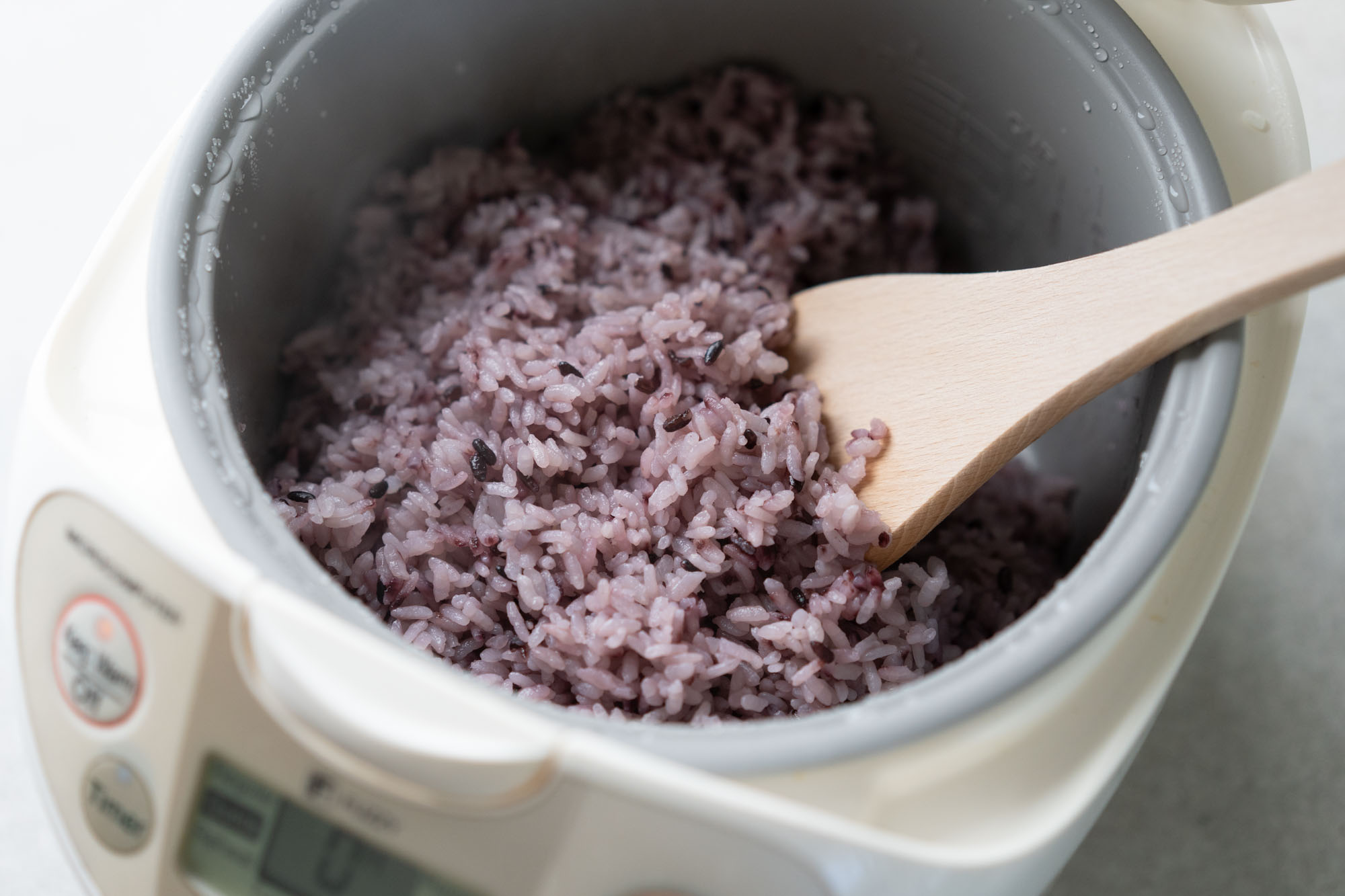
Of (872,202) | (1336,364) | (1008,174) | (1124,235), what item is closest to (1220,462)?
(1124,235)

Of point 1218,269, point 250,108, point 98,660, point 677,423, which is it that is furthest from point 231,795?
point 1218,269

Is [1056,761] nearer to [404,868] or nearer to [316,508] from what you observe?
[404,868]

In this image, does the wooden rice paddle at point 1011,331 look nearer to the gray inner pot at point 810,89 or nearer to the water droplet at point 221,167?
the gray inner pot at point 810,89

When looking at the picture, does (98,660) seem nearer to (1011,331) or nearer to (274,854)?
(274,854)

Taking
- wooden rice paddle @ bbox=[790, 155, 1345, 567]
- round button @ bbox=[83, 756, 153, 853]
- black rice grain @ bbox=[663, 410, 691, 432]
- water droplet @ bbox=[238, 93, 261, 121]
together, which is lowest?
round button @ bbox=[83, 756, 153, 853]

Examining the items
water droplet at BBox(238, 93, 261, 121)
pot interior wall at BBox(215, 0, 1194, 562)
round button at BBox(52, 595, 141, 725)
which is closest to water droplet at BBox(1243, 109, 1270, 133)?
pot interior wall at BBox(215, 0, 1194, 562)

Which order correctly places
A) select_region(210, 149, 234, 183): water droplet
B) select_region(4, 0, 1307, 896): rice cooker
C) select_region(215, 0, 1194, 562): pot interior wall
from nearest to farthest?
1. select_region(4, 0, 1307, 896): rice cooker
2. select_region(210, 149, 234, 183): water droplet
3. select_region(215, 0, 1194, 562): pot interior wall

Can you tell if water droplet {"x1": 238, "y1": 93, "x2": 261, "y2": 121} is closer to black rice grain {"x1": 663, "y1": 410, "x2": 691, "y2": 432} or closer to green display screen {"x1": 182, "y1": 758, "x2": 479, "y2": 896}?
black rice grain {"x1": 663, "y1": 410, "x2": 691, "y2": 432}

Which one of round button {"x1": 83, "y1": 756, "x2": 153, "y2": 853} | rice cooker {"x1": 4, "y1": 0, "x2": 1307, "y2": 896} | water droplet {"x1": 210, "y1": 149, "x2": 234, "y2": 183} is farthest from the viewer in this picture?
water droplet {"x1": 210, "y1": 149, "x2": 234, "y2": 183}
